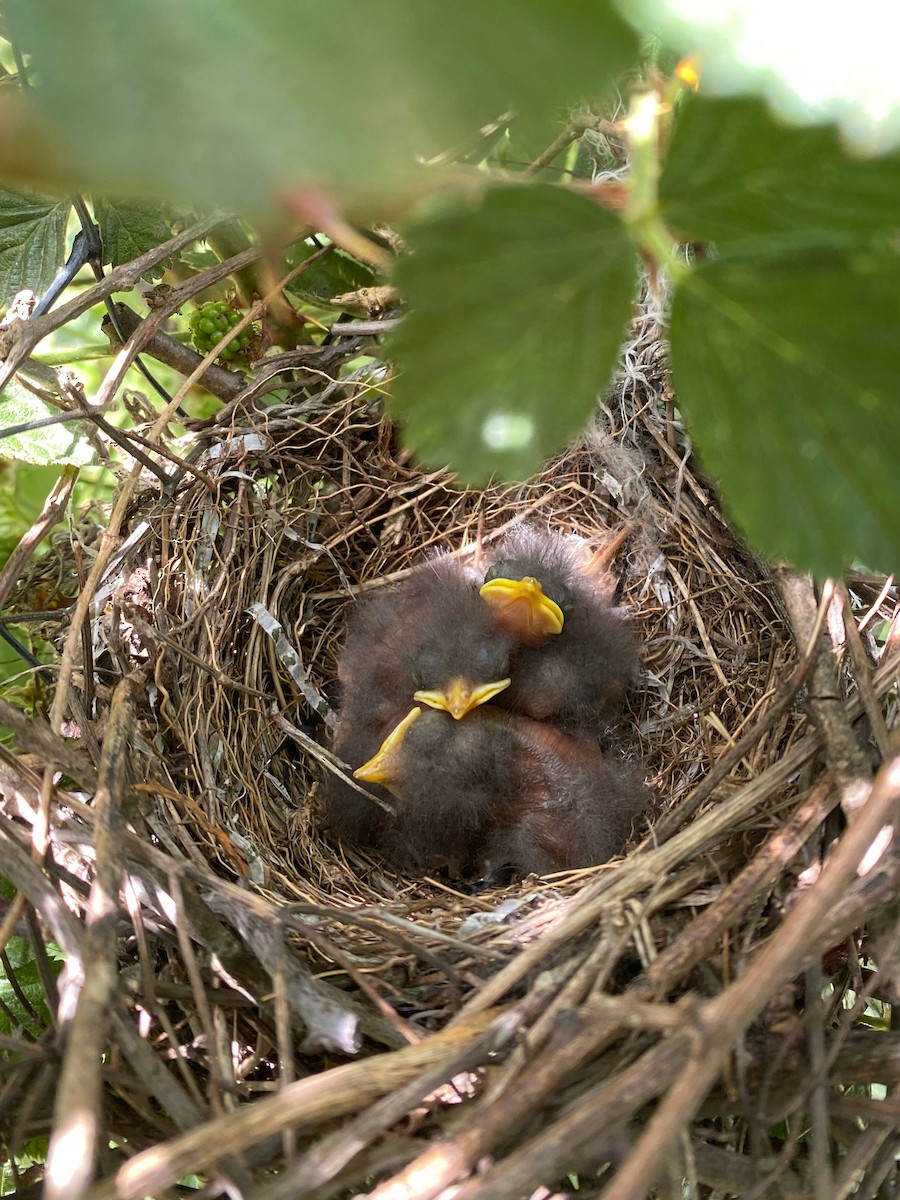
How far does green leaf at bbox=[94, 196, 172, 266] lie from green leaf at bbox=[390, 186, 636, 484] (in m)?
0.82

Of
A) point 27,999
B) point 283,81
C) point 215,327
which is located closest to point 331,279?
point 215,327

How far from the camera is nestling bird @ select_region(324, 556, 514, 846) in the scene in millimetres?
1449

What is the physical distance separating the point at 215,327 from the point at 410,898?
0.90 meters

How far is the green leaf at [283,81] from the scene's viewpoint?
27cm

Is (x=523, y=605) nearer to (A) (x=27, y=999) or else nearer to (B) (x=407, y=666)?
(B) (x=407, y=666)

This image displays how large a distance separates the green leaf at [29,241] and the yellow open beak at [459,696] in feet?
2.52

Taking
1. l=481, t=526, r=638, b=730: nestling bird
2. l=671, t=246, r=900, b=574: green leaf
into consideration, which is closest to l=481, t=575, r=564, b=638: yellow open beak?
l=481, t=526, r=638, b=730: nestling bird

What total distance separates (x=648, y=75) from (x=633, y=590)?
1174 mm

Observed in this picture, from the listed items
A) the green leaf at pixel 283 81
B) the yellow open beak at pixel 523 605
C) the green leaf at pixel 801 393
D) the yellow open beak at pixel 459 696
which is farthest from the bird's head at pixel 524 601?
the green leaf at pixel 283 81

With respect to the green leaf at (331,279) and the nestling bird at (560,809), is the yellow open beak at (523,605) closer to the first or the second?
the nestling bird at (560,809)

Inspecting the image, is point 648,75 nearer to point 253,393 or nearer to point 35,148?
point 35,148

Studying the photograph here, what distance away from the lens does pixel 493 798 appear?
1.42 m

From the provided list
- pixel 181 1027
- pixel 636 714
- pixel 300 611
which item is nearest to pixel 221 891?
pixel 181 1027

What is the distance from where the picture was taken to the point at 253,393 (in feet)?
4.97
